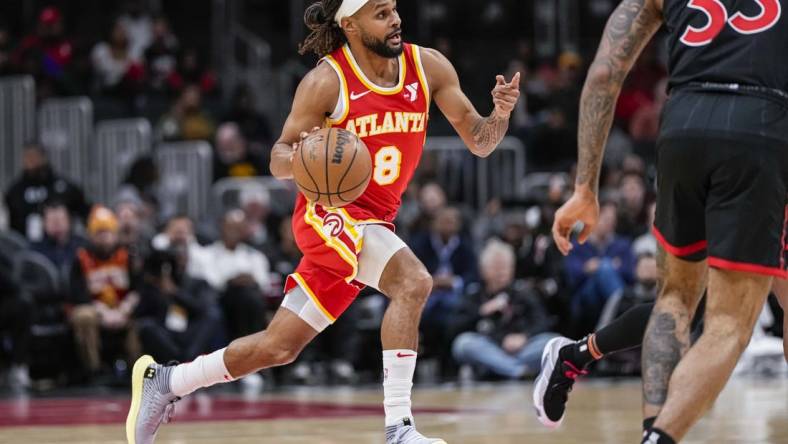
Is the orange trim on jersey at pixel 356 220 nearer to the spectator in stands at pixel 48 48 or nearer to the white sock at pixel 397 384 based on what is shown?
the white sock at pixel 397 384

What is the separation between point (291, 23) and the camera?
20047mm

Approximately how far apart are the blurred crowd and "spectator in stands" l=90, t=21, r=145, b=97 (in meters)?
2.86

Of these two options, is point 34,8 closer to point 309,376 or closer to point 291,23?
point 291,23

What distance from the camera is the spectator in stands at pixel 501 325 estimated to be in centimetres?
1212

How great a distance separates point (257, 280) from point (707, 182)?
28.7 ft

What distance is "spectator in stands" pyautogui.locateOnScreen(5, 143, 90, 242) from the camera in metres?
13.8

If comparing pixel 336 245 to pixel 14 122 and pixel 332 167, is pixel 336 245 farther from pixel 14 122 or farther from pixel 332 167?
pixel 14 122

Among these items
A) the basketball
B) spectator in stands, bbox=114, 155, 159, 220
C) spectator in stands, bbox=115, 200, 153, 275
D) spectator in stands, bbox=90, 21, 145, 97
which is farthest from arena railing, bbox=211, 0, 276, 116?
the basketball

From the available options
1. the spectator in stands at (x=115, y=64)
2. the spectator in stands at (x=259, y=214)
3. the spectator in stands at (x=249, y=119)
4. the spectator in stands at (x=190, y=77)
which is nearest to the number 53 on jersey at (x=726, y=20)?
the spectator in stands at (x=259, y=214)

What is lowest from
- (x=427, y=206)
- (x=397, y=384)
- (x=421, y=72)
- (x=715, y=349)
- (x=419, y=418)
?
(x=419, y=418)

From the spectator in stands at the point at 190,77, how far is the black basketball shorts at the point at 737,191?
1350 centimetres

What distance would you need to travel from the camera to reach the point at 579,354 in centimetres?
620

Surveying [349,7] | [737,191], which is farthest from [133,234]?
[737,191]

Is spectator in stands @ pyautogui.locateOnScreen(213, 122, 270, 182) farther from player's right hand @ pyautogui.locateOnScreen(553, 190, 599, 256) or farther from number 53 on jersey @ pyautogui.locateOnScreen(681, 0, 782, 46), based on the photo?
number 53 on jersey @ pyautogui.locateOnScreen(681, 0, 782, 46)
